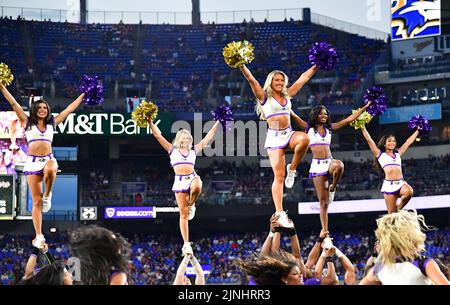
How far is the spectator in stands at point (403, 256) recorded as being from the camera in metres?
Answer: 6.81

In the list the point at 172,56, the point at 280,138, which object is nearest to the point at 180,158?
the point at 280,138

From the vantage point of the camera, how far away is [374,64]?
144 feet

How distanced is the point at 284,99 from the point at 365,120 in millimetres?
2747

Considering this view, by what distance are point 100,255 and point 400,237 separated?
256cm

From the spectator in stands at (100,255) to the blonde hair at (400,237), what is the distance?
2.24m

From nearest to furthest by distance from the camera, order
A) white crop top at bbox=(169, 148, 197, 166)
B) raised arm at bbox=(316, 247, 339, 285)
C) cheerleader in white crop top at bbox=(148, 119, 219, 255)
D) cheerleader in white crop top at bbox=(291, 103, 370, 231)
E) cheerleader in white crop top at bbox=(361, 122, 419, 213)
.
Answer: raised arm at bbox=(316, 247, 339, 285) < cheerleader in white crop top at bbox=(291, 103, 370, 231) < cheerleader in white crop top at bbox=(148, 119, 219, 255) < white crop top at bbox=(169, 148, 197, 166) < cheerleader in white crop top at bbox=(361, 122, 419, 213)

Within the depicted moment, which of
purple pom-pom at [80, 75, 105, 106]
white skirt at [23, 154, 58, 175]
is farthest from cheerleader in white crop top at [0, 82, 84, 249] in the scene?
purple pom-pom at [80, 75, 105, 106]

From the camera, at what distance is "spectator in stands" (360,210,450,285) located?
6809 mm

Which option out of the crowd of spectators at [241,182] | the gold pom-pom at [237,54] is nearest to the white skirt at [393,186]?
the gold pom-pom at [237,54]

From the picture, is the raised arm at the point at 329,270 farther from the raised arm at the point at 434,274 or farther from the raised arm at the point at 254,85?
the raised arm at the point at 254,85

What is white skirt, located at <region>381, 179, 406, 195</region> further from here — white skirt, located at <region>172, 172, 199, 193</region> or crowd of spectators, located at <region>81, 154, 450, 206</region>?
crowd of spectators, located at <region>81, 154, 450, 206</region>

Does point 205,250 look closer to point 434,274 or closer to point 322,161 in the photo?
point 322,161

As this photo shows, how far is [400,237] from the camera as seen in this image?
269 inches

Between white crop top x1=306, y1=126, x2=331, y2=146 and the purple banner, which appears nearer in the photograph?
white crop top x1=306, y1=126, x2=331, y2=146
